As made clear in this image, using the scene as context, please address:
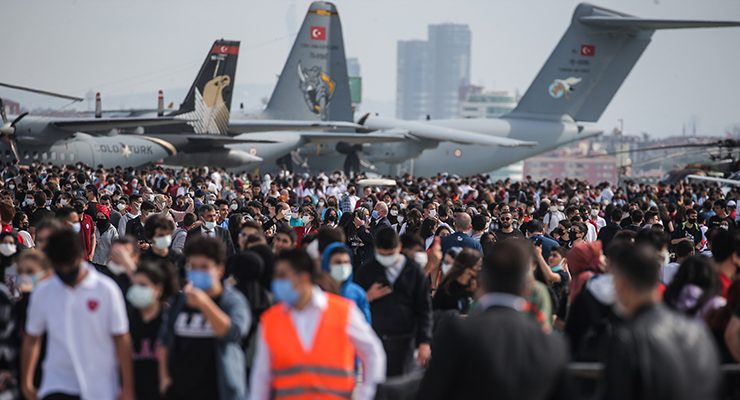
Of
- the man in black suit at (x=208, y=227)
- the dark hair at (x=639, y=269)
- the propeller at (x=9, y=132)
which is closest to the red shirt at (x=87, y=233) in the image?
the man in black suit at (x=208, y=227)

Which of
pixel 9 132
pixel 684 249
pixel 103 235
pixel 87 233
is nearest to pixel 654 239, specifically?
pixel 684 249

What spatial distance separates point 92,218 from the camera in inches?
536

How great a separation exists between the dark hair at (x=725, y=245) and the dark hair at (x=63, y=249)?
13.8ft

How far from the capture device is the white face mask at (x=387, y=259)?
745 centimetres

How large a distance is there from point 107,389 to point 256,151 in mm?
32889

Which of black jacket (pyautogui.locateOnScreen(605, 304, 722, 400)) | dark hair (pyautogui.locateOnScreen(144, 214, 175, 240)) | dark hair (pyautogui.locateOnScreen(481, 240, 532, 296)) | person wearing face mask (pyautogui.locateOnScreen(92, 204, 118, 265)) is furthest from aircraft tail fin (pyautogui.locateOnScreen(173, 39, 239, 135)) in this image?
black jacket (pyautogui.locateOnScreen(605, 304, 722, 400))

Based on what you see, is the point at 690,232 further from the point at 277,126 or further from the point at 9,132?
the point at 277,126

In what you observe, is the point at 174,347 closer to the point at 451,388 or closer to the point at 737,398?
the point at 451,388

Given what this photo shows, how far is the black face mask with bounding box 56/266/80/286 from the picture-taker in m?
5.43

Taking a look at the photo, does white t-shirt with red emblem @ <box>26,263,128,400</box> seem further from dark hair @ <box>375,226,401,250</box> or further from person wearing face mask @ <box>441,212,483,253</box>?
person wearing face mask @ <box>441,212,483,253</box>

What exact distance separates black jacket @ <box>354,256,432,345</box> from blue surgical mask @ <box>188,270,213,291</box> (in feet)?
7.42

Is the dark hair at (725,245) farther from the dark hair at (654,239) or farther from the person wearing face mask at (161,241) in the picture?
the person wearing face mask at (161,241)

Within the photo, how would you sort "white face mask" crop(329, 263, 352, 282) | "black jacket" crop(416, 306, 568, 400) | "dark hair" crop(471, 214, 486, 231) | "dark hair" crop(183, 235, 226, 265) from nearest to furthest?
1. "black jacket" crop(416, 306, 568, 400)
2. "dark hair" crop(183, 235, 226, 265)
3. "white face mask" crop(329, 263, 352, 282)
4. "dark hair" crop(471, 214, 486, 231)

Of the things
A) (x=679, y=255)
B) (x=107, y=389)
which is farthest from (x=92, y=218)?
(x=107, y=389)
